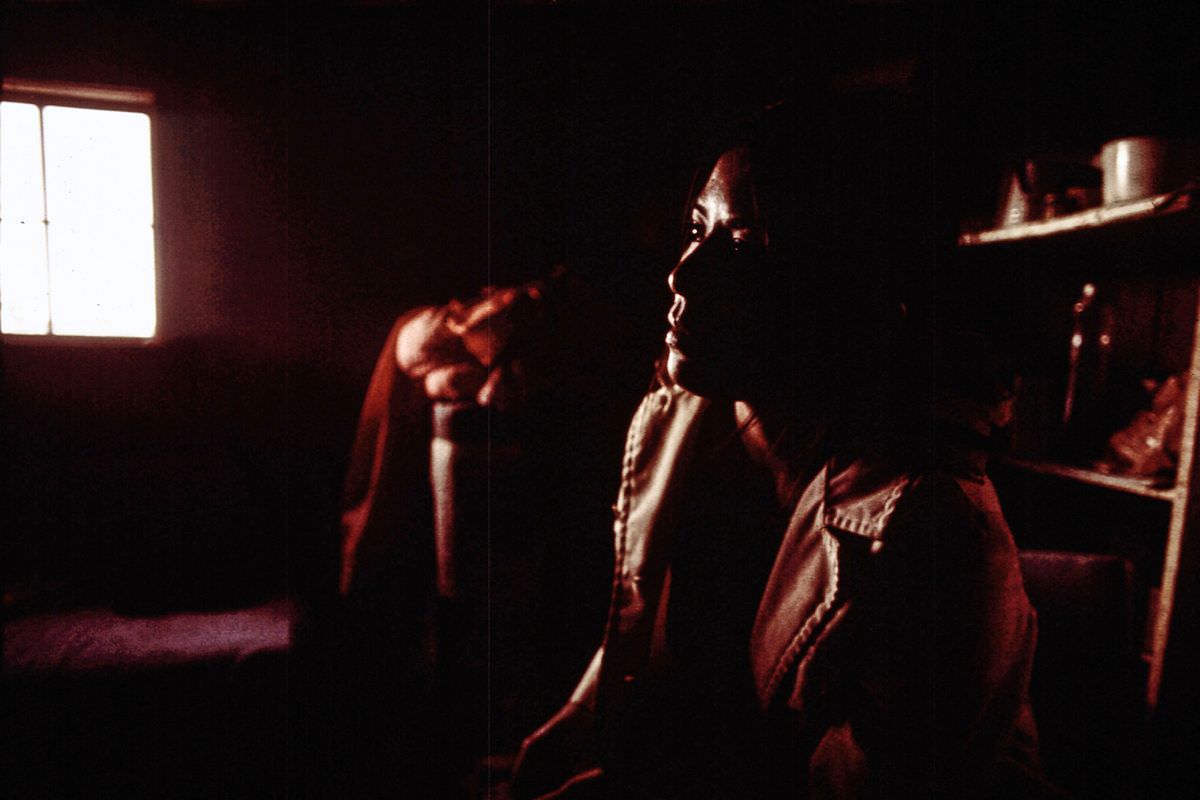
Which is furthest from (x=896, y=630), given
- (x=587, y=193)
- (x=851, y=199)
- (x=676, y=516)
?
(x=587, y=193)

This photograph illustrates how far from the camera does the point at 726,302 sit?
103cm

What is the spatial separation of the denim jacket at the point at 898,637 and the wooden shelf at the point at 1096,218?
32.2 inches

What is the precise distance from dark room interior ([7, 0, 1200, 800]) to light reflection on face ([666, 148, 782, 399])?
0.75 ft

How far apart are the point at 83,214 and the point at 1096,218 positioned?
147 inches

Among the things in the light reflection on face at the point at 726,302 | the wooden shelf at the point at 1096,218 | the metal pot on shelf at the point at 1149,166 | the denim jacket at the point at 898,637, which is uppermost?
the metal pot on shelf at the point at 1149,166

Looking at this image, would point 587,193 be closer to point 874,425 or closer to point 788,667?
point 874,425

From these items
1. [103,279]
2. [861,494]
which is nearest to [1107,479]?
[861,494]

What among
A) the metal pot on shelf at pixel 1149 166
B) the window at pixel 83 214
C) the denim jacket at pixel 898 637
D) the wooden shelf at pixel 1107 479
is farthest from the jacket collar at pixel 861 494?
the window at pixel 83 214

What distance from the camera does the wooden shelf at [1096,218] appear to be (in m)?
1.29

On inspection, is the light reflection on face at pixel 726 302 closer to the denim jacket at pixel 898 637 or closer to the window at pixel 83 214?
the denim jacket at pixel 898 637

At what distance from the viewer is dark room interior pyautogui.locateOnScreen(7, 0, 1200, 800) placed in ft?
5.19

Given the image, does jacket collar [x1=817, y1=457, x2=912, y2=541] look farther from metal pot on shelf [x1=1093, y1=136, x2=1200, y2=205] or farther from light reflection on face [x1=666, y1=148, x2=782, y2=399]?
metal pot on shelf [x1=1093, y1=136, x2=1200, y2=205]

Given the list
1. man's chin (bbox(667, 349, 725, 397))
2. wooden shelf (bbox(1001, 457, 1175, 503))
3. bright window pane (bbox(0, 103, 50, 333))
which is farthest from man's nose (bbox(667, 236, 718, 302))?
bright window pane (bbox(0, 103, 50, 333))

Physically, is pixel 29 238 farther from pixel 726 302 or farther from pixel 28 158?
pixel 726 302
